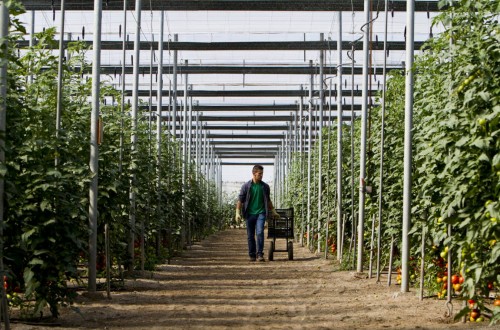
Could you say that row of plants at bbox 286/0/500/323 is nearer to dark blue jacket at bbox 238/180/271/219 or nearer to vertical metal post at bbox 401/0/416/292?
vertical metal post at bbox 401/0/416/292

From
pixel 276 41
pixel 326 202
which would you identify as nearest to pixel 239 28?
pixel 276 41

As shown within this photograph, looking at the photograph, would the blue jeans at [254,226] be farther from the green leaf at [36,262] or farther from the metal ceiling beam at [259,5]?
the green leaf at [36,262]

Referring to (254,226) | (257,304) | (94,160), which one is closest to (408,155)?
(257,304)

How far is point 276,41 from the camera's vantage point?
22.0 meters

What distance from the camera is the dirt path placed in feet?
26.0

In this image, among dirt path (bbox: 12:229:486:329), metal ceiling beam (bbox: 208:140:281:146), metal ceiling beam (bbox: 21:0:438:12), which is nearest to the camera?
dirt path (bbox: 12:229:486:329)

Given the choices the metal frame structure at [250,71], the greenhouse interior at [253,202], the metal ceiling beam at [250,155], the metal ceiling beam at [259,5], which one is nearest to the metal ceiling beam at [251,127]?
the metal frame structure at [250,71]

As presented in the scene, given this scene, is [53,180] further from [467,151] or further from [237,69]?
[237,69]

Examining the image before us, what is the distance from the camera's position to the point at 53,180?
772cm

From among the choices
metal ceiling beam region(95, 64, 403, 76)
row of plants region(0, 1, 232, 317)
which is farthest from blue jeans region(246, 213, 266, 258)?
metal ceiling beam region(95, 64, 403, 76)

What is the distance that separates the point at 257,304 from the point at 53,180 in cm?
292

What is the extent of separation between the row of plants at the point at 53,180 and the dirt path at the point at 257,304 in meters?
0.49

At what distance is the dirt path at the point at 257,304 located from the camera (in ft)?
26.0

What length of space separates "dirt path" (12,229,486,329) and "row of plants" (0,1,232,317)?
1.60 ft
